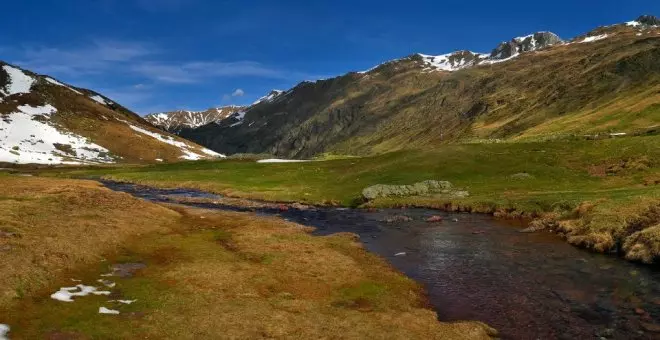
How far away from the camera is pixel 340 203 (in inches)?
3002

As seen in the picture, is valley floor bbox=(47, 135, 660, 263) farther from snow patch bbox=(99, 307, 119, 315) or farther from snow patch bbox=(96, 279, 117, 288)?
snow patch bbox=(96, 279, 117, 288)

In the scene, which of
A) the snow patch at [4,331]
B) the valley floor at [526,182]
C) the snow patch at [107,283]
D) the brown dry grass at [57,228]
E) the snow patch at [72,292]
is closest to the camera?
the snow patch at [4,331]

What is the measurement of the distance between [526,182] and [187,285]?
60354mm

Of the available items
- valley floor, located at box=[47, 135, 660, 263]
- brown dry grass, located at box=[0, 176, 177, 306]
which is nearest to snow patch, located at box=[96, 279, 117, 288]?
brown dry grass, located at box=[0, 176, 177, 306]

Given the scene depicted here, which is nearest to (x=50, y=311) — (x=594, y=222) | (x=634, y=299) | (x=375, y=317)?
(x=375, y=317)

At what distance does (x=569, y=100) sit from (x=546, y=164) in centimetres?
13199

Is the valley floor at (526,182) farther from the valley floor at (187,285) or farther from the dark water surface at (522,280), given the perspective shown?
the valley floor at (187,285)

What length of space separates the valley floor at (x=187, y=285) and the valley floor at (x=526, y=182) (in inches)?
830

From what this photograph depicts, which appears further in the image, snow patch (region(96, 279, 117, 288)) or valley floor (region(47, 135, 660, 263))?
valley floor (region(47, 135, 660, 263))

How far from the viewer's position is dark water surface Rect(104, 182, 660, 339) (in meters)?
24.5

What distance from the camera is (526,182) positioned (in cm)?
7381

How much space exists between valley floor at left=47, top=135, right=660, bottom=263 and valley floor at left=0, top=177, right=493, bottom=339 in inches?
830

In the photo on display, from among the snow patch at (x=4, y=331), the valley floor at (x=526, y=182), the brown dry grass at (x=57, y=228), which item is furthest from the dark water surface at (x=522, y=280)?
the brown dry grass at (x=57, y=228)

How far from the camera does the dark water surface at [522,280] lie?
2447cm
